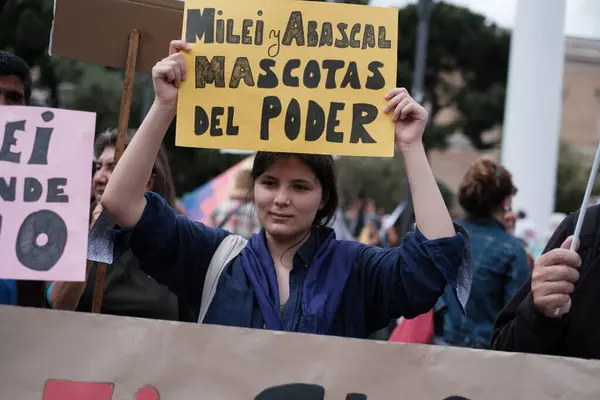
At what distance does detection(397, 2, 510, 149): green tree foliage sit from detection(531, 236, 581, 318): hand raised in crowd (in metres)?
32.0

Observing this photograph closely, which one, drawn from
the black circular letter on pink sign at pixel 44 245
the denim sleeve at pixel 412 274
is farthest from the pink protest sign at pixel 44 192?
the denim sleeve at pixel 412 274

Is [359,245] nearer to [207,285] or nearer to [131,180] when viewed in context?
[207,285]

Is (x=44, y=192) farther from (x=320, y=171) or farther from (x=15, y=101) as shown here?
(x=15, y=101)

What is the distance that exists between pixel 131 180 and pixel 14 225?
0.29 meters

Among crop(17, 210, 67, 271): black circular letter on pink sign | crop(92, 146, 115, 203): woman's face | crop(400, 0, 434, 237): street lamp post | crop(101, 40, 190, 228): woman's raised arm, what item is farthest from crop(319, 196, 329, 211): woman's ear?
crop(400, 0, 434, 237): street lamp post

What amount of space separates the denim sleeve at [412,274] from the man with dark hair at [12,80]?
47.7 inches

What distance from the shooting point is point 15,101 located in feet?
9.17

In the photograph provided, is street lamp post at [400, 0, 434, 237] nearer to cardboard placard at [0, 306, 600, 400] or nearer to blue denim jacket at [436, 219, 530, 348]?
blue denim jacket at [436, 219, 530, 348]

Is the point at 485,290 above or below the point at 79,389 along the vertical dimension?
above

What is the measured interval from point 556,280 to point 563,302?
0.05 meters

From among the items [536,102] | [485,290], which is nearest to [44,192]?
[485,290]

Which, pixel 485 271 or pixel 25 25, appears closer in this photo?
pixel 485 271

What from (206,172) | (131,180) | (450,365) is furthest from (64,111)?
(206,172)

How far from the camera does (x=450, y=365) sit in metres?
2.04
